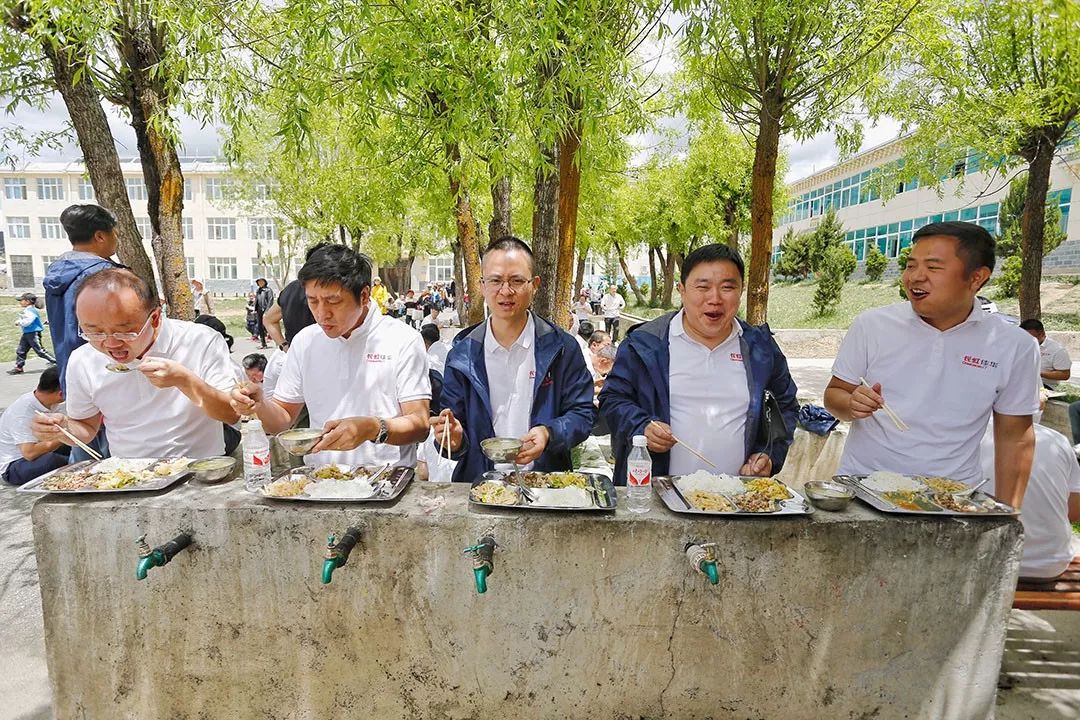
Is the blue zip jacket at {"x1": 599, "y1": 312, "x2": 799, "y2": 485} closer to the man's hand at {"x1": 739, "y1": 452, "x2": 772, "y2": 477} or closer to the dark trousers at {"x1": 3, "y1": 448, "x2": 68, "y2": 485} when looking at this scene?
the man's hand at {"x1": 739, "y1": 452, "x2": 772, "y2": 477}

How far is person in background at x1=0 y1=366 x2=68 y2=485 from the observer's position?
4.10 meters

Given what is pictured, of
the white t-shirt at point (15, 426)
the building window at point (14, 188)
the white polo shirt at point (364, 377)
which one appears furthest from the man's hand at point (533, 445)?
Result: the building window at point (14, 188)

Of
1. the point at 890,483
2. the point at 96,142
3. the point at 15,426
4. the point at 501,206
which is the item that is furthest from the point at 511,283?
the point at 501,206

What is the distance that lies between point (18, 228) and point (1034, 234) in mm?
59983

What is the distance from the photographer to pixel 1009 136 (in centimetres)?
836

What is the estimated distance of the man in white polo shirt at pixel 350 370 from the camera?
8.58 feet

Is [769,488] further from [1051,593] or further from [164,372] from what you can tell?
[164,372]

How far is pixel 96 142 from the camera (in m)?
4.78

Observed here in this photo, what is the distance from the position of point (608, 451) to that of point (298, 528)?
15.4 feet

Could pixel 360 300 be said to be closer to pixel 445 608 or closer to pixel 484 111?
pixel 445 608

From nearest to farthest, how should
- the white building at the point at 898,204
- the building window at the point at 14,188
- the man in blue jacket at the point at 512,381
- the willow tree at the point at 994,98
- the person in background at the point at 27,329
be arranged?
1. the man in blue jacket at the point at 512,381
2. the willow tree at the point at 994,98
3. the person in background at the point at 27,329
4. the white building at the point at 898,204
5. the building window at the point at 14,188

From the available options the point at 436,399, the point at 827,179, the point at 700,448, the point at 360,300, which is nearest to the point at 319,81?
the point at 360,300

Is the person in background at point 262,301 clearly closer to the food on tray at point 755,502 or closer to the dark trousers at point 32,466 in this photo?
the dark trousers at point 32,466

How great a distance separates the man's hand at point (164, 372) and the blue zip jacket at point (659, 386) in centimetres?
178
